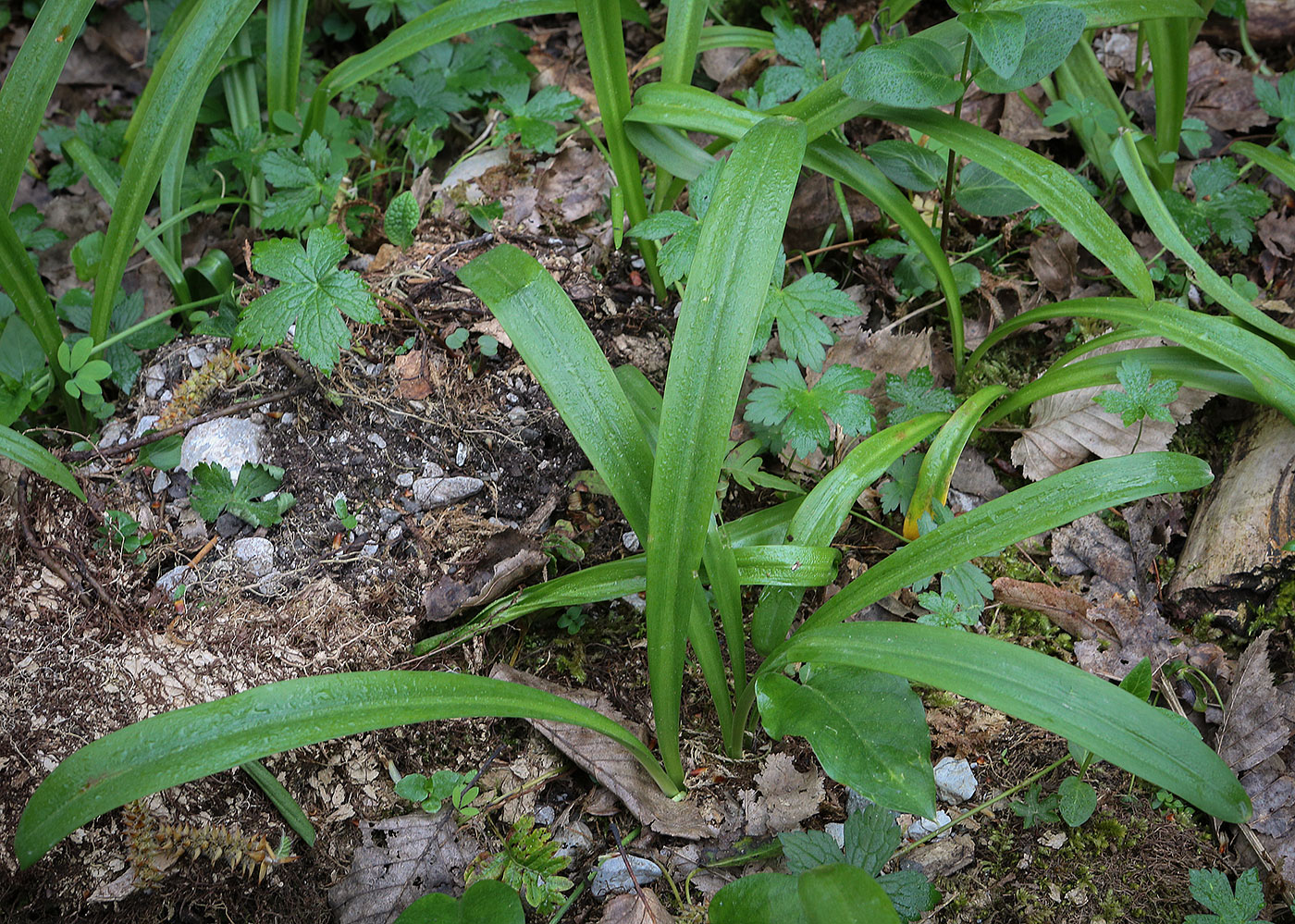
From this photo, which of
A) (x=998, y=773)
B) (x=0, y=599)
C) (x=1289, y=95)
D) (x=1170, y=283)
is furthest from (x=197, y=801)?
(x=1289, y=95)

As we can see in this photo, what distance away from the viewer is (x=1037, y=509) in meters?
1.37

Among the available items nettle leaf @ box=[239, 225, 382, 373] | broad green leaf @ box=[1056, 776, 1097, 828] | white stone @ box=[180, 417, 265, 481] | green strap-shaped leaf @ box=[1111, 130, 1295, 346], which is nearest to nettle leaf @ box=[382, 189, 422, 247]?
nettle leaf @ box=[239, 225, 382, 373]

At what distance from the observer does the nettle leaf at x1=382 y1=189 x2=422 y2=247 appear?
6.73ft

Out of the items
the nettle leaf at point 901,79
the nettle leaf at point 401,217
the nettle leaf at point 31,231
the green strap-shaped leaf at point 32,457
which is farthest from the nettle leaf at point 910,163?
the nettle leaf at point 31,231

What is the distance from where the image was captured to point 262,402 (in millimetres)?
1872

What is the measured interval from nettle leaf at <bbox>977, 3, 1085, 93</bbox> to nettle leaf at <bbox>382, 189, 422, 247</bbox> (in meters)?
1.37

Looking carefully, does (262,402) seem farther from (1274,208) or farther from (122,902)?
(1274,208)

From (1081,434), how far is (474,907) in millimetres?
1621

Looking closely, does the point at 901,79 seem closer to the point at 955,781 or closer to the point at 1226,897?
the point at 955,781

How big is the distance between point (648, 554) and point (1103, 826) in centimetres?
97

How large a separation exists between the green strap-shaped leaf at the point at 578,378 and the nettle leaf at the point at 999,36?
89 cm

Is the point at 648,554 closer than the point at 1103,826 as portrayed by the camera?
Yes

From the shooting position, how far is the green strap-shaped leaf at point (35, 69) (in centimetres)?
172

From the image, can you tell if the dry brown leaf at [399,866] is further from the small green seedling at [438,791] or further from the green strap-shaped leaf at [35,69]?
the green strap-shaped leaf at [35,69]
